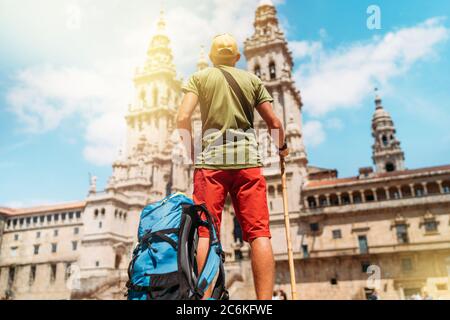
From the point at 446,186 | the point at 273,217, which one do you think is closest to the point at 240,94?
the point at 273,217

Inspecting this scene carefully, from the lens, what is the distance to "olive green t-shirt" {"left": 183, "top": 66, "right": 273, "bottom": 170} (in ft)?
15.8

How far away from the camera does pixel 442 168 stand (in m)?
39.4

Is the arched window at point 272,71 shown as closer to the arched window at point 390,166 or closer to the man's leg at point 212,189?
the arched window at point 390,166

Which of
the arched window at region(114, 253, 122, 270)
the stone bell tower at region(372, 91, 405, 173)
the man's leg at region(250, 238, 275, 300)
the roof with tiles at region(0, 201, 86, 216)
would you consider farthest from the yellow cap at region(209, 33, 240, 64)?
the stone bell tower at region(372, 91, 405, 173)

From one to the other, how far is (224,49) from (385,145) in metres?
67.7

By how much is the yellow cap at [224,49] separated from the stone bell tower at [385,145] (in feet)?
213

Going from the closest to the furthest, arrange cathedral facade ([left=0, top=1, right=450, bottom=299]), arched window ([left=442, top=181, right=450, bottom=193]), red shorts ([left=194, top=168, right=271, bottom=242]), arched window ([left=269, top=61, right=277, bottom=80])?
red shorts ([left=194, top=168, right=271, bottom=242])
cathedral facade ([left=0, top=1, right=450, bottom=299])
arched window ([left=442, top=181, right=450, bottom=193])
arched window ([left=269, top=61, right=277, bottom=80])

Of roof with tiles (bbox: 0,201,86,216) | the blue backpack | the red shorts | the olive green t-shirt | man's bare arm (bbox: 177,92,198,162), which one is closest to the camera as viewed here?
the blue backpack

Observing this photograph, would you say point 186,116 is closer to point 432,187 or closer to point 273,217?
point 273,217

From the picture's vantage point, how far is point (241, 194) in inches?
185

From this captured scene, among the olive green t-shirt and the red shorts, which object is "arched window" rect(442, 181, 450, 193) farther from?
the red shorts

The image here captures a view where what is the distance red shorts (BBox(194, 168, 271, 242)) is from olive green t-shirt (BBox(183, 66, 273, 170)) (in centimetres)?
11

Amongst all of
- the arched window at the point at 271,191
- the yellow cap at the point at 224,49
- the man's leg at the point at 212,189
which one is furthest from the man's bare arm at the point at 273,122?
the arched window at the point at 271,191
